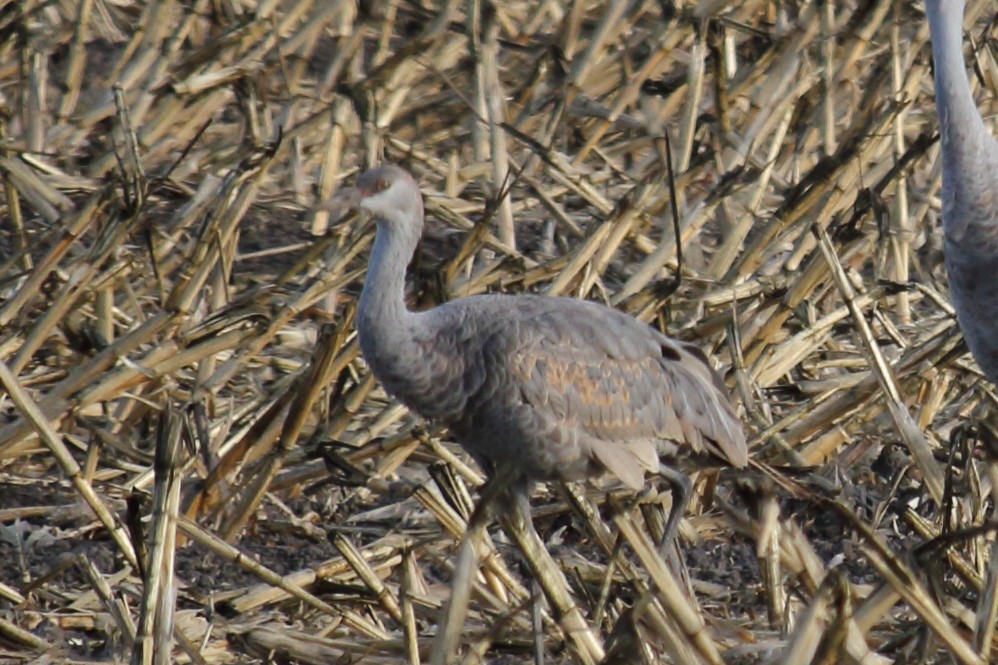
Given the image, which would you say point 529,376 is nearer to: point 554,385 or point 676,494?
point 554,385

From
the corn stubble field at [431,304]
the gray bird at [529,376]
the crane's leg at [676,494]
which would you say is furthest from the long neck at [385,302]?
the crane's leg at [676,494]

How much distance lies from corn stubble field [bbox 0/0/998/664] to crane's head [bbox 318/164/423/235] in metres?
0.37

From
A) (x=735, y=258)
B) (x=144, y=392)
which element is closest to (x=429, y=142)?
(x=735, y=258)

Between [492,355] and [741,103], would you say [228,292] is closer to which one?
[492,355]

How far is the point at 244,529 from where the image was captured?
4637mm

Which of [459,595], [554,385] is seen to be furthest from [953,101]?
[459,595]

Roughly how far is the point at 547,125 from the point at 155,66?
1.39 m

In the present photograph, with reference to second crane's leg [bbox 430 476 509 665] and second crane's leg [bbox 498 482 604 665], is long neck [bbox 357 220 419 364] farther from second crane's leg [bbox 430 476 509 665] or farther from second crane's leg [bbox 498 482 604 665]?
second crane's leg [bbox 430 476 509 665]

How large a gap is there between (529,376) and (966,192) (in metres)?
1.11

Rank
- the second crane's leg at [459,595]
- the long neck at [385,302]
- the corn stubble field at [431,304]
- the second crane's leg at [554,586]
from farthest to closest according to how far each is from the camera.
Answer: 1. the long neck at [385,302]
2. the corn stubble field at [431,304]
3. the second crane's leg at [554,586]
4. the second crane's leg at [459,595]

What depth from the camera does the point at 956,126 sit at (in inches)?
165

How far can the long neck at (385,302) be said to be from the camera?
4.11 m

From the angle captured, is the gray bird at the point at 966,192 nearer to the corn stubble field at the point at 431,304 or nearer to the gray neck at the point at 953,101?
the gray neck at the point at 953,101

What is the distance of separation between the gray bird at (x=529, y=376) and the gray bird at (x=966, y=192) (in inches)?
24.7
